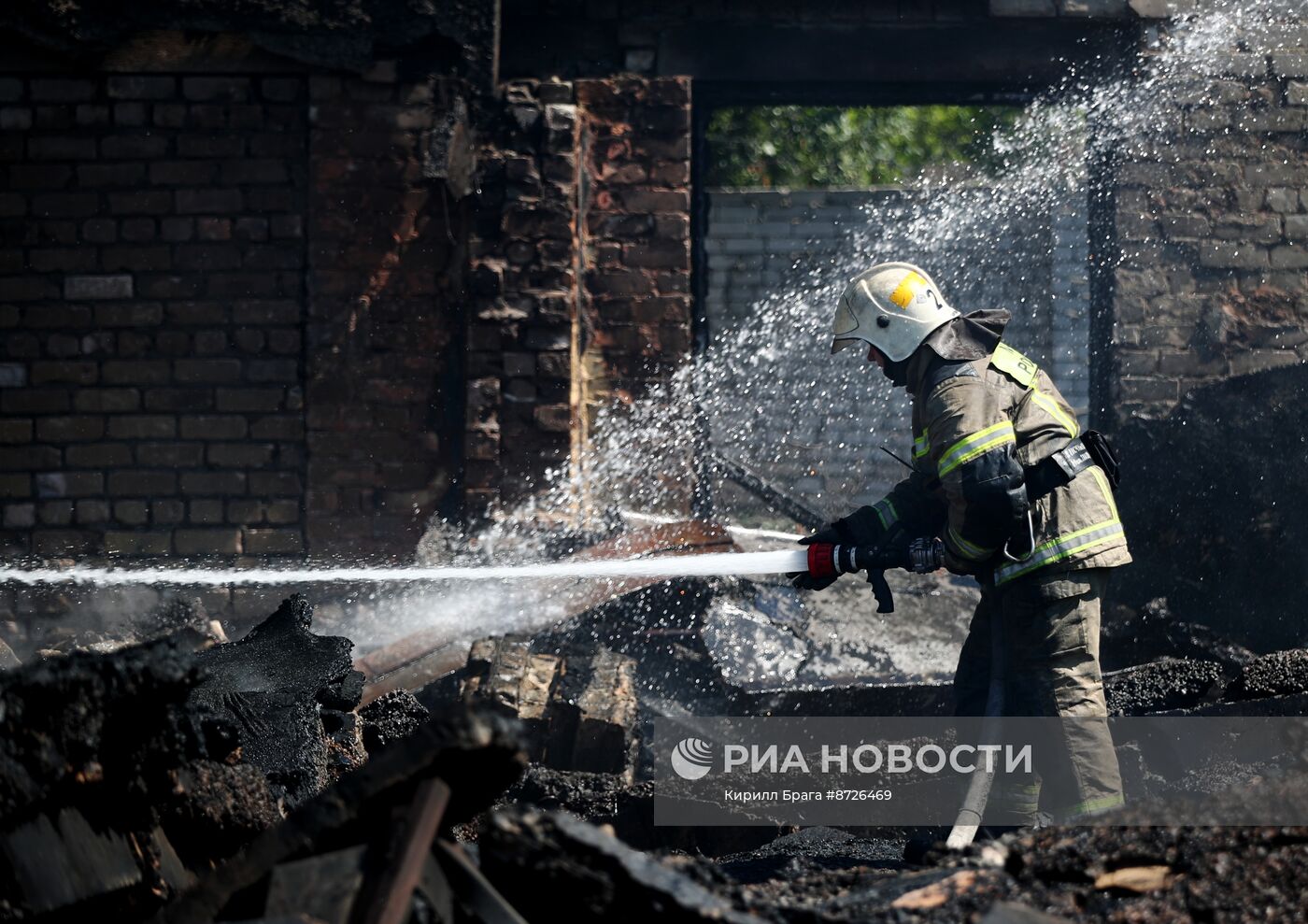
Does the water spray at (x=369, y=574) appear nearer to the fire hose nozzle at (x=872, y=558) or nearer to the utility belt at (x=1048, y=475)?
the fire hose nozzle at (x=872, y=558)

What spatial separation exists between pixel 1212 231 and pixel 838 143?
12132mm

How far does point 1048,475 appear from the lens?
3.89 m

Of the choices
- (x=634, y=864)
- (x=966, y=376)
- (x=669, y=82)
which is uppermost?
(x=669, y=82)

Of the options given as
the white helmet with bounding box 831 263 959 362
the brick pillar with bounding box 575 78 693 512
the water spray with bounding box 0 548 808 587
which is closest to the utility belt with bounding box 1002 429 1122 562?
the white helmet with bounding box 831 263 959 362

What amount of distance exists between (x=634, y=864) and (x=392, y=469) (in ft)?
12.6

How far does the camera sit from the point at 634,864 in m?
2.33

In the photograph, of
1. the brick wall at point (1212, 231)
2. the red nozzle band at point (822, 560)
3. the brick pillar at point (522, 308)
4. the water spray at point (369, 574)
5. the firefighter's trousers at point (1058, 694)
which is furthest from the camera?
the brick wall at point (1212, 231)

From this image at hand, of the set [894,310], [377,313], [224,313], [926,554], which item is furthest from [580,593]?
[224,313]

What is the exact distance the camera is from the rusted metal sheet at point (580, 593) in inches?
199

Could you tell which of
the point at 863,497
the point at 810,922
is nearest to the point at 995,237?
the point at 863,497

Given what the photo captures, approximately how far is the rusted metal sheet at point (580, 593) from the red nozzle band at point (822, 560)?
1200 mm

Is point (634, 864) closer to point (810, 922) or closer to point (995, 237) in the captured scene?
point (810, 922)

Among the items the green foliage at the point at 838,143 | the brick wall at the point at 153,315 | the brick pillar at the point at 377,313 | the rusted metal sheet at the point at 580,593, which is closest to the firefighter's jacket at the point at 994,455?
the rusted metal sheet at the point at 580,593

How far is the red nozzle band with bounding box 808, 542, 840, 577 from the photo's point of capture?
13.9 feet
